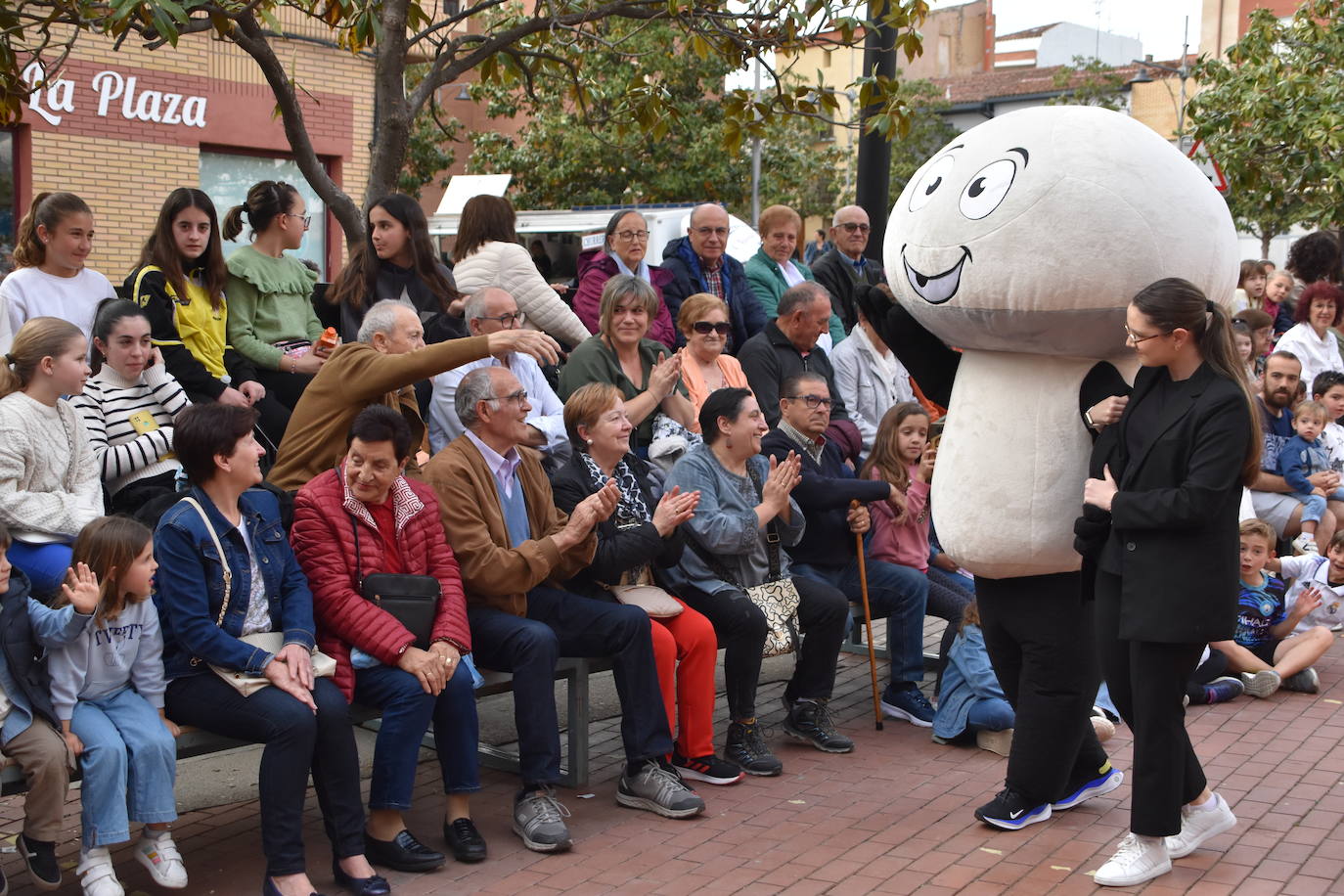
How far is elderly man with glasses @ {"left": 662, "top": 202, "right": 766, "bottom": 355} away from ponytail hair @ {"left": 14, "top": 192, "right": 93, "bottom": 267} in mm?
3465

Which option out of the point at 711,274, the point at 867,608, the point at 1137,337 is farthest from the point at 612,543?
the point at 711,274

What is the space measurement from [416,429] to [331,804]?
188 cm

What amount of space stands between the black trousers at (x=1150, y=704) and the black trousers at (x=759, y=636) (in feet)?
5.57

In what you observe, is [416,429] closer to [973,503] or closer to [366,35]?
[366,35]

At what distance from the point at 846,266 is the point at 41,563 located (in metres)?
5.94

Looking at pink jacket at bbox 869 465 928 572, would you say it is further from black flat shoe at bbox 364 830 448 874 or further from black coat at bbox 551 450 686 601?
black flat shoe at bbox 364 830 448 874

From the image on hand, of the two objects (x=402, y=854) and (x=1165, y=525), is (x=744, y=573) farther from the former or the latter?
(x=1165, y=525)

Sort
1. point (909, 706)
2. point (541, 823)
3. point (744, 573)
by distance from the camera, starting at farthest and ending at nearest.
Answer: point (909, 706), point (744, 573), point (541, 823)

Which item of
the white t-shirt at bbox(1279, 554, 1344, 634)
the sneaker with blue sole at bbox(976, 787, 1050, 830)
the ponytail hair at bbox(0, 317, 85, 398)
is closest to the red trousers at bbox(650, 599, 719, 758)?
the sneaker with blue sole at bbox(976, 787, 1050, 830)

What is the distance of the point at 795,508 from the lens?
22.3ft

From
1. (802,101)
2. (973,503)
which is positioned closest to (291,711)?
(973,503)

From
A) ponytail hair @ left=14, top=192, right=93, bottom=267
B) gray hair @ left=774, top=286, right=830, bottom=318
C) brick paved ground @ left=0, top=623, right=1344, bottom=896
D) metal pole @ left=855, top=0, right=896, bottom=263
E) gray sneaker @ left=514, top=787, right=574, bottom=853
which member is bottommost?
brick paved ground @ left=0, top=623, right=1344, bottom=896

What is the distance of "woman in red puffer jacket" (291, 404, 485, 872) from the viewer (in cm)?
514

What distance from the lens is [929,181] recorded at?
539 centimetres
